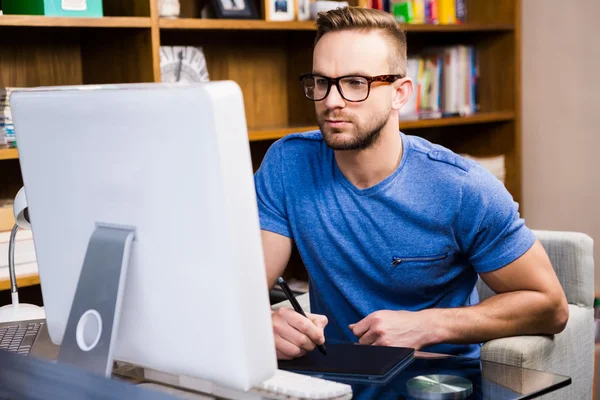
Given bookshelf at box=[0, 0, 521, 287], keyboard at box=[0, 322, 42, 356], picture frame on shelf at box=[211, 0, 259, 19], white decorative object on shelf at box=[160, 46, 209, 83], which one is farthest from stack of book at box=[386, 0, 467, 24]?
keyboard at box=[0, 322, 42, 356]

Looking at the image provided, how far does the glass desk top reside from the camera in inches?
41.9

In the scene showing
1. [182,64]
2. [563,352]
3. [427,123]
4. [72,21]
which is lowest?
[563,352]

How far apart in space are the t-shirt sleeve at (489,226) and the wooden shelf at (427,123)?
3.22ft

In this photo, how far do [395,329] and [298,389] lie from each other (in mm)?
538

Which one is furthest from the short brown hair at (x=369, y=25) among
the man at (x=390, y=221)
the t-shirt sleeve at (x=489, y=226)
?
the t-shirt sleeve at (x=489, y=226)

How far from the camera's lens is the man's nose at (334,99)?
1589 mm

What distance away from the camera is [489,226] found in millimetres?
1589

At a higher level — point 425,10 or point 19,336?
point 425,10

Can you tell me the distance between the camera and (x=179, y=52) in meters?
2.61

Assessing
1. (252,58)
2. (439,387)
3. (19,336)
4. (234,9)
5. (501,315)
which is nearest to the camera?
(439,387)

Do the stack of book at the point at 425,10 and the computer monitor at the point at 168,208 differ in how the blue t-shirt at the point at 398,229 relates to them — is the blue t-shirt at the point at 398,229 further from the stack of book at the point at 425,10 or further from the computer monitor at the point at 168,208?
the stack of book at the point at 425,10

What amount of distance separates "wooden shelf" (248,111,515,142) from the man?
29.7 inches

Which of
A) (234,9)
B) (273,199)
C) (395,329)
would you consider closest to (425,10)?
(234,9)

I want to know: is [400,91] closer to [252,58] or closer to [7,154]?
[7,154]
